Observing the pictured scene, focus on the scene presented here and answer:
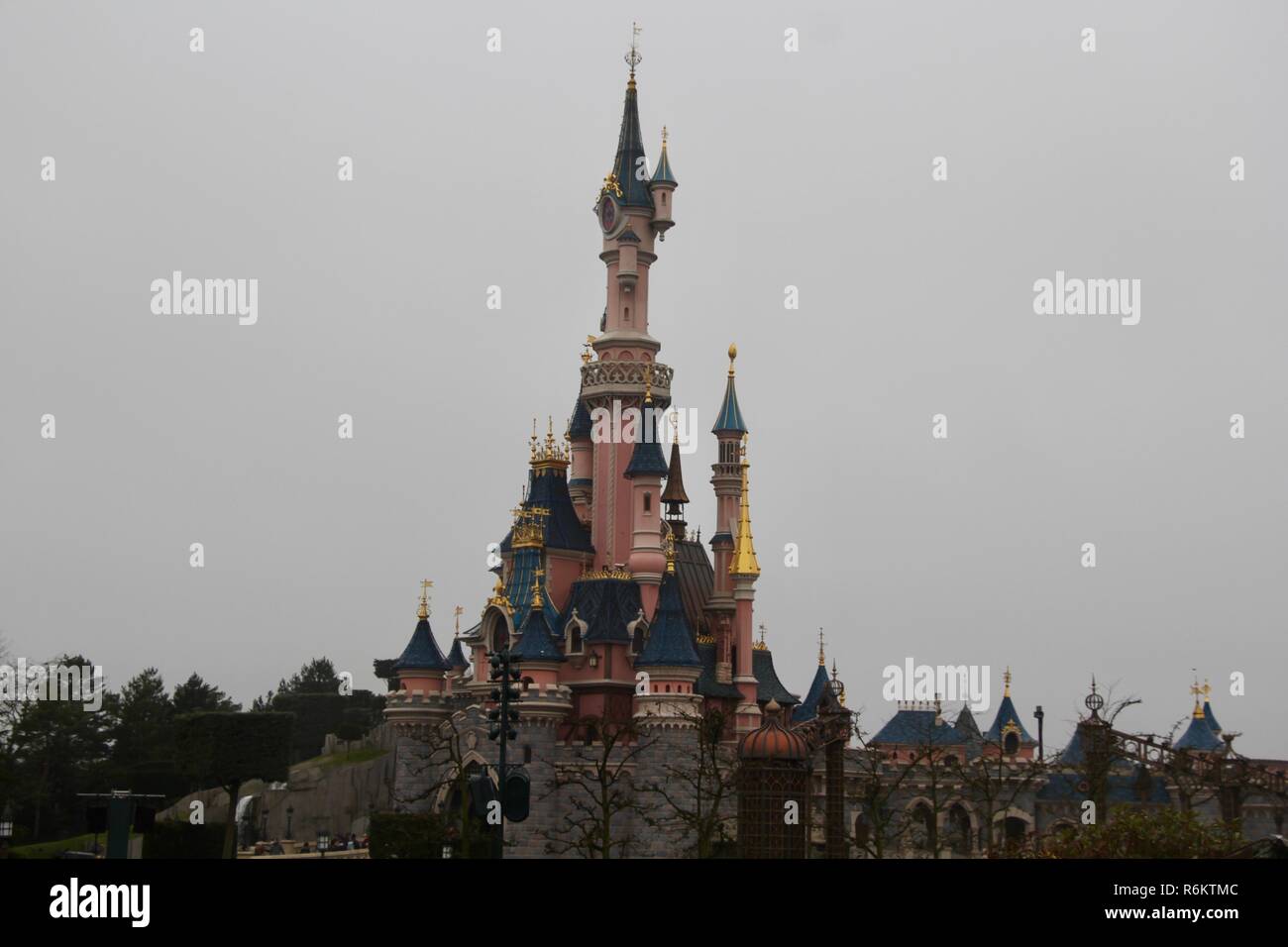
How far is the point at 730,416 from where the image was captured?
74.9m

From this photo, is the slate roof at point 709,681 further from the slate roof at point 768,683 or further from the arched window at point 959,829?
A: the arched window at point 959,829

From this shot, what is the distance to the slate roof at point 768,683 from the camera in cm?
7506

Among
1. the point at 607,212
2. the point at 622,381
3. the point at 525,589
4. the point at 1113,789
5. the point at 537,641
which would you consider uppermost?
the point at 607,212

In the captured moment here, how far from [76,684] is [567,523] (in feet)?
113

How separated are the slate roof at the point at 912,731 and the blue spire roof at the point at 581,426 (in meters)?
20.8

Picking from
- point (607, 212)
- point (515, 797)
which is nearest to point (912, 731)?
point (607, 212)

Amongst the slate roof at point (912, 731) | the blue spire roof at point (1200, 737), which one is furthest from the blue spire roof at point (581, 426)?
the blue spire roof at point (1200, 737)

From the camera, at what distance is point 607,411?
72312mm

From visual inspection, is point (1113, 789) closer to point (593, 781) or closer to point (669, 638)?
point (669, 638)

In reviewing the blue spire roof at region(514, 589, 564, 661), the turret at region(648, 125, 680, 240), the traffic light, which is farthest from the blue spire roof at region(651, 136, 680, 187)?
the traffic light

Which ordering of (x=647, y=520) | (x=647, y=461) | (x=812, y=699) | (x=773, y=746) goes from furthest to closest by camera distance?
(x=812, y=699) < (x=647, y=461) < (x=647, y=520) < (x=773, y=746)

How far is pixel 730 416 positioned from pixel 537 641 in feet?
50.1
